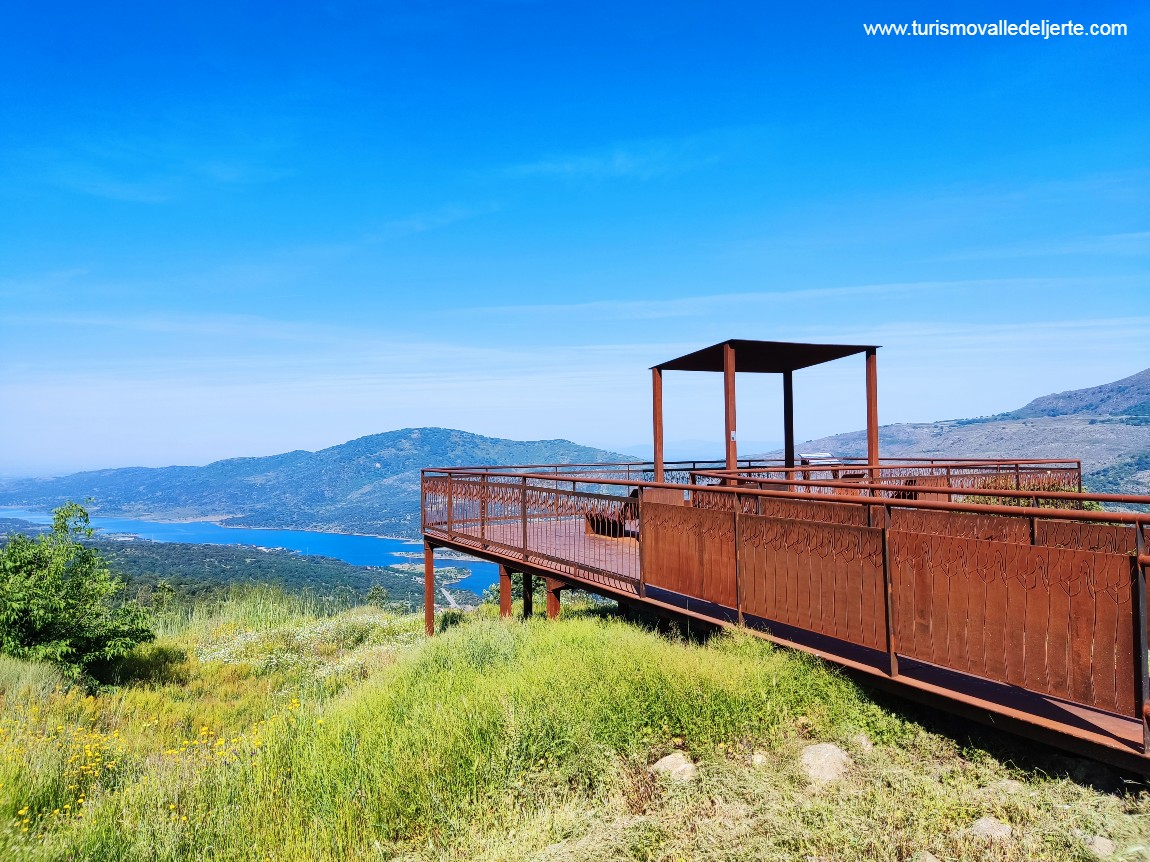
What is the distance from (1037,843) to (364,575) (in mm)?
55461

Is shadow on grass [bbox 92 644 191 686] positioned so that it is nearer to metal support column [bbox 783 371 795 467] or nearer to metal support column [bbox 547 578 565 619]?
metal support column [bbox 547 578 565 619]

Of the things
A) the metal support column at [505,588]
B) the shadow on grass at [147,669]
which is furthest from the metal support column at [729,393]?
the shadow on grass at [147,669]

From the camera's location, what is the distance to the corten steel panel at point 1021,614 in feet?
11.6

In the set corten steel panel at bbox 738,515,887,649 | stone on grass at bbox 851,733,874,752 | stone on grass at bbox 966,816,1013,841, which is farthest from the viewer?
corten steel panel at bbox 738,515,887,649

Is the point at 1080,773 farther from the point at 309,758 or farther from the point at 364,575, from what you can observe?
the point at 364,575

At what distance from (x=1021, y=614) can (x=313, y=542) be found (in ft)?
427

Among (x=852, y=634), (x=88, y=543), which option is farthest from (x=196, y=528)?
(x=852, y=634)

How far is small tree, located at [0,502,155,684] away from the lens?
9055 millimetres

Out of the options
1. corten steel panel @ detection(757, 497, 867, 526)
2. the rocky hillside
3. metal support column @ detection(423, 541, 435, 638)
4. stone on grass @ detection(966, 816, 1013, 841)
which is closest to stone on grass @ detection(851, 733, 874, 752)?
stone on grass @ detection(966, 816, 1013, 841)

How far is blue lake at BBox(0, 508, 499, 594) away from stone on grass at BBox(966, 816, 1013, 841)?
76.4 m

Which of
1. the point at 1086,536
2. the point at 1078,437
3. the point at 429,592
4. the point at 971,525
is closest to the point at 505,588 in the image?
the point at 429,592

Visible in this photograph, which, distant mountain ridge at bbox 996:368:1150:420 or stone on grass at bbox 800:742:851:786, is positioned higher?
distant mountain ridge at bbox 996:368:1150:420

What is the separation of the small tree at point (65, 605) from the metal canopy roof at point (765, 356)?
8.85 m

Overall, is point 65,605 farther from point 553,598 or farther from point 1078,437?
point 1078,437
